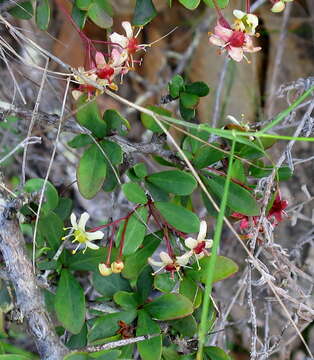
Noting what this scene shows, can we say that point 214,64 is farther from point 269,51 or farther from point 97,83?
point 97,83

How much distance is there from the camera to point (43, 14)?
1.09m

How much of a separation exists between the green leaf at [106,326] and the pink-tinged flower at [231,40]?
459 millimetres

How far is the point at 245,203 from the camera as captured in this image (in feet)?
3.41

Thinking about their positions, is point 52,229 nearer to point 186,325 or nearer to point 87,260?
point 87,260

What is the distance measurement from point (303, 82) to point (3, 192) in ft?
1.94

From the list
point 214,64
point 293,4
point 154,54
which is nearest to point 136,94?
point 154,54

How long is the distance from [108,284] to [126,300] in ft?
0.24

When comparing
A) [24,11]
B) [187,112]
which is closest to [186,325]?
[187,112]

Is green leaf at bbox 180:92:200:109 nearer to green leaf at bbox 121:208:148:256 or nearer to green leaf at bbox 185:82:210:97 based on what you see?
green leaf at bbox 185:82:210:97

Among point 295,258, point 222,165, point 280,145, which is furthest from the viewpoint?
point 280,145

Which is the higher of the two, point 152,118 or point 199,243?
point 152,118

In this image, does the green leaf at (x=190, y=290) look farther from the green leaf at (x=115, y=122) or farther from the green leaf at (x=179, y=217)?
the green leaf at (x=115, y=122)

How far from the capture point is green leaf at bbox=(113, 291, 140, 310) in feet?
3.36

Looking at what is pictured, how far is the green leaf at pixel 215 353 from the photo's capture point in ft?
3.28
